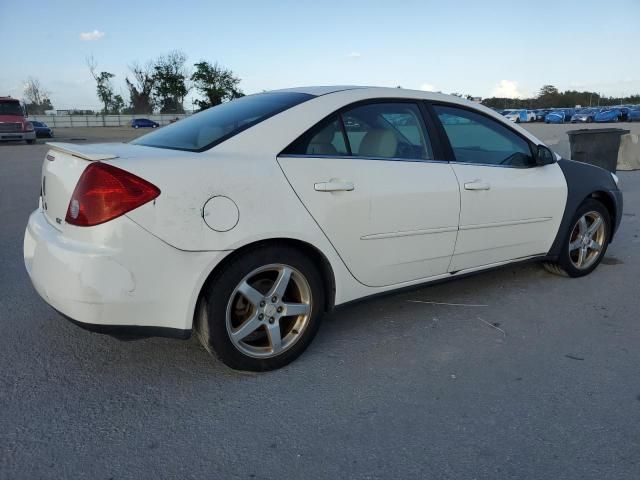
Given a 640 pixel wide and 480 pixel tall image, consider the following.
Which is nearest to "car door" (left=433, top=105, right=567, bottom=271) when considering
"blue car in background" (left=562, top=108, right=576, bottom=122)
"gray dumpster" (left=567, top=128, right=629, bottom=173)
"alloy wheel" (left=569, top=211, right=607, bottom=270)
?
"alloy wheel" (left=569, top=211, right=607, bottom=270)

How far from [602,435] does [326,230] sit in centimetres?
161

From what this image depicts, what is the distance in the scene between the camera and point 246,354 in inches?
108

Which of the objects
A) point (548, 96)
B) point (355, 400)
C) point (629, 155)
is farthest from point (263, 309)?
point (548, 96)

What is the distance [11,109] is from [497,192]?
82.4 ft

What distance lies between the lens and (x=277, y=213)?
264cm

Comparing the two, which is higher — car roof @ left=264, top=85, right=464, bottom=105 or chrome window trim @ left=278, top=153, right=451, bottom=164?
car roof @ left=264, top=85, right=464, bottom=105

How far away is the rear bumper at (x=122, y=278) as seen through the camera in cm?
234

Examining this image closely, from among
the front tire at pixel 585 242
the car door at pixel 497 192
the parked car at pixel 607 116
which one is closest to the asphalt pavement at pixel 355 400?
the car door at pixel 497 192

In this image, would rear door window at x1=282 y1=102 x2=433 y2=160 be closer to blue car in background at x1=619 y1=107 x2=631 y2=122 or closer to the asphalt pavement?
the asphalt pavement

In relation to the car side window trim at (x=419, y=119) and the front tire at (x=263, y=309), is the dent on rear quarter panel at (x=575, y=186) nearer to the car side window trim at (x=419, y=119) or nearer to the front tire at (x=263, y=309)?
the car side window trim at (x=419, y=119)

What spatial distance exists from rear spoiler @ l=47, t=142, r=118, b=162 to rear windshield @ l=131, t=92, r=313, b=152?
1.35 feet

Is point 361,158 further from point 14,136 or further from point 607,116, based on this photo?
point 607,116

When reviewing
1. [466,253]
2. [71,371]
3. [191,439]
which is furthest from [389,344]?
[71,371]

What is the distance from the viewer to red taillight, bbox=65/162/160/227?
2.35 metres
